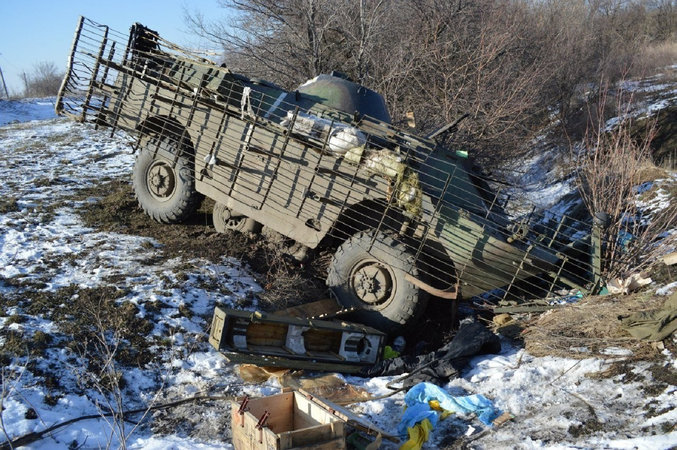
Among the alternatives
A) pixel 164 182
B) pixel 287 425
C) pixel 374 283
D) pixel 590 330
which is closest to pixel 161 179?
pixel 164 182

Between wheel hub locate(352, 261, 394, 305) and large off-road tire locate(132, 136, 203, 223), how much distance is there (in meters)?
2.61

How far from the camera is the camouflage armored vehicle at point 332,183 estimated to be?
21.1 feet

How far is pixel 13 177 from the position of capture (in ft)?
Answer: 33.5

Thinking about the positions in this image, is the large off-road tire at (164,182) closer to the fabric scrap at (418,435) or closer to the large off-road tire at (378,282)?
the large off-road tire at (378,282)

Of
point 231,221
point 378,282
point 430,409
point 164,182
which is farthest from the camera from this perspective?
point 164,182

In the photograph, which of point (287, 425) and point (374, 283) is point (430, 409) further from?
point (374, 283)

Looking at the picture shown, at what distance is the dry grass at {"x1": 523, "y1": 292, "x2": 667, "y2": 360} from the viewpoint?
17.7 feet

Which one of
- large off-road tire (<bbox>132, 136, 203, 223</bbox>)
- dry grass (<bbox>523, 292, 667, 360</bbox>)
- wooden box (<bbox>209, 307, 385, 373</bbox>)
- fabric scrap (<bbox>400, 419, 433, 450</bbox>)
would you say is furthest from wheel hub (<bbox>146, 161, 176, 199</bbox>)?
fabric scrap (<bbox>400, 419, 433, 450</bbox>)

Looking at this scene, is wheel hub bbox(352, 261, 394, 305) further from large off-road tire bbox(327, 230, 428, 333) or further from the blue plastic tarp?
the blue plastic tarp

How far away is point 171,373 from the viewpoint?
5367 millimetres

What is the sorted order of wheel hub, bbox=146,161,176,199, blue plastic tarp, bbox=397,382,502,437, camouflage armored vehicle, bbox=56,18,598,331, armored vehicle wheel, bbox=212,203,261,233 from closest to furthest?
blue plastic tarp, bbox=397,382,502,437 < camouflage armored vehicle, bbox=56,18,598,331 < armored vehicle wheel, bbox=212,203,261,233 < wheel hub, bbox=146,161,176,199

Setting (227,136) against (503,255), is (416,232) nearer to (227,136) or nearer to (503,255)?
(503,255)

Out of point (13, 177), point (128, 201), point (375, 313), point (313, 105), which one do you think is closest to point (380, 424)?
point (375, 313)

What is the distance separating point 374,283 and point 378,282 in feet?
0.15
